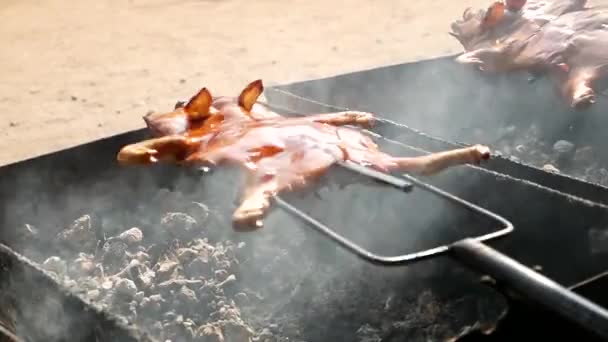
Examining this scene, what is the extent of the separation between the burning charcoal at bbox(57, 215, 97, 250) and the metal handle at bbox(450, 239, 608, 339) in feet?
7.12

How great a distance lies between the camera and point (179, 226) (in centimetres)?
374

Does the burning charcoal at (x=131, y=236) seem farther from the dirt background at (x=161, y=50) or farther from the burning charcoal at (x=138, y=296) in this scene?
the dirt background at (x=161, y=50)

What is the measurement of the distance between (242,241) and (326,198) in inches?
16.9

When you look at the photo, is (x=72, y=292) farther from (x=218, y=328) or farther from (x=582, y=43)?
(x=582, y=43)

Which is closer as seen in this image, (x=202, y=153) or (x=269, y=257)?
(x=202, y=153)

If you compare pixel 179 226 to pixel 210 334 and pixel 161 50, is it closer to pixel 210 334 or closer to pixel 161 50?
pixel 210 334

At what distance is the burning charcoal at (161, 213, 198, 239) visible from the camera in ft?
12.2

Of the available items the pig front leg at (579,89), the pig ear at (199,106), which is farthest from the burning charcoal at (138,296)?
the pig front leg at (579,89)

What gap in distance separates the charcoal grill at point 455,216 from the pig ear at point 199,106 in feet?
1.41

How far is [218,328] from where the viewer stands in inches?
118

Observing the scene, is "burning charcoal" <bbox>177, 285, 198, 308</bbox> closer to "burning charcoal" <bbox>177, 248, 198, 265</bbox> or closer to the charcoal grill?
"burning charcoal" <bbox>177, 248, 198, 265</bbox>

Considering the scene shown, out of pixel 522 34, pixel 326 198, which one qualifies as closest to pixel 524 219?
pixel 326 198

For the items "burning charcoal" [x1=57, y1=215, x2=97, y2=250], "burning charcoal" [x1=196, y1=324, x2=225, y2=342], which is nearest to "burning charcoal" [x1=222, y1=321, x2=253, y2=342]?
"burning charcoal" [x1=196, y1=324, x2=225, y2=342]

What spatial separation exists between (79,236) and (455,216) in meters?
1.76
